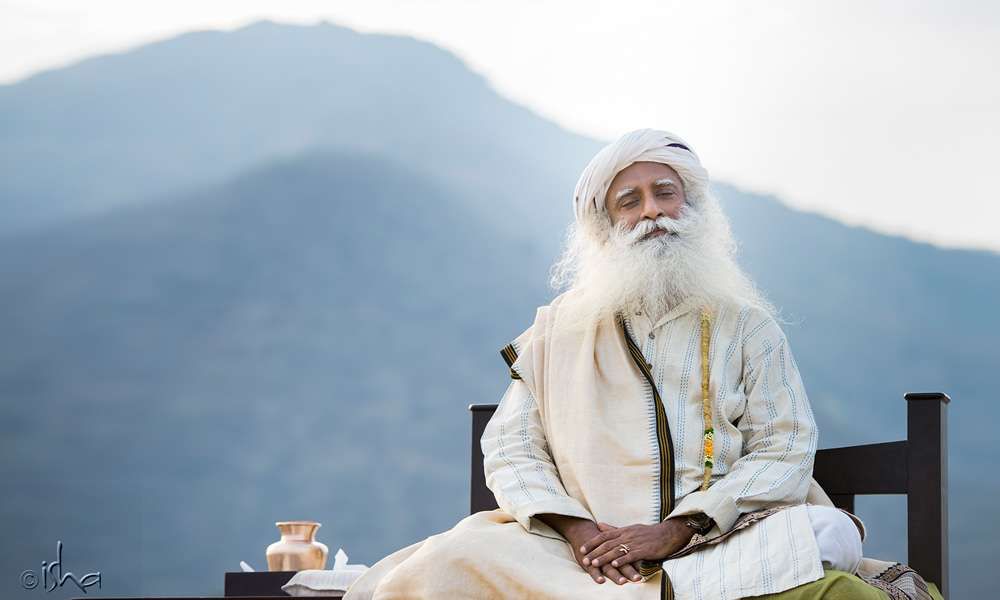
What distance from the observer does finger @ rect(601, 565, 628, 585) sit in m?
2.65

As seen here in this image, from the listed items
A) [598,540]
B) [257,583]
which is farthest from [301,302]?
[598,540]

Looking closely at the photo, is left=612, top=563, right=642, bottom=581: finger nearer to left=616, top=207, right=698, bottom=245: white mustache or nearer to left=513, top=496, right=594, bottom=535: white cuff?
left=513, top=496, right=594, bottom=535: white cuff

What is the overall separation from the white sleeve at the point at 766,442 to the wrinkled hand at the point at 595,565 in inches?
6.9

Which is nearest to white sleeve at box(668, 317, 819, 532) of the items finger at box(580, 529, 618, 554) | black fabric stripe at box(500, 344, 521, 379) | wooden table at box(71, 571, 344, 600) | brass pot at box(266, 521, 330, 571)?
finger at box(580, 529, 618, 554)

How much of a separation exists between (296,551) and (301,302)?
4.29 meters

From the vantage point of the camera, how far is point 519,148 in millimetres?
8258

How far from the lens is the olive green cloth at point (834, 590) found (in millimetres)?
2320

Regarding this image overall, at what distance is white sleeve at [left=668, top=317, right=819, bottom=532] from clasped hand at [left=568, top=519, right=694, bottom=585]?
5 cm

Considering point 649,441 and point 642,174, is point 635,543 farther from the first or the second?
point 642,174

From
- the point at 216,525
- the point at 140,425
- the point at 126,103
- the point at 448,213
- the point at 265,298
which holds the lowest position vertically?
the point at 216,525

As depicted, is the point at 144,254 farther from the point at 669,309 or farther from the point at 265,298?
the point at 669,309

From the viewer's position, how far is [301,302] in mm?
7926

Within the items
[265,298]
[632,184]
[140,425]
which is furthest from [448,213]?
[632,184]

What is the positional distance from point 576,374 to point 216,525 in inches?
195
